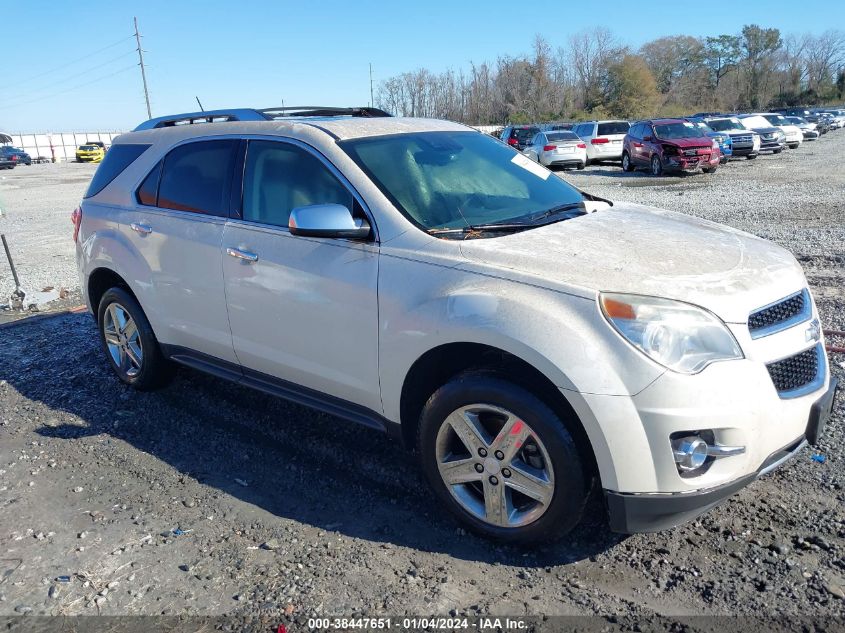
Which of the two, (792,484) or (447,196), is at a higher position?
(447,196)

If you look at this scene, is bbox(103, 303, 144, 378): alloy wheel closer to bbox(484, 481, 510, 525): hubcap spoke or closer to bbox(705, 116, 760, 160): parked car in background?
bbox(484, 481, 510, 525): hubcap spoke

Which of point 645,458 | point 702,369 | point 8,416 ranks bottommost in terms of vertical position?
point 8,416

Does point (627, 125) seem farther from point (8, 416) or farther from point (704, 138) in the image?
point (8, 416)

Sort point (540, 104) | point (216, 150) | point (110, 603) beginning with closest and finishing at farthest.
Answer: point (110, 603)
point (216, 150)
point (540, 104)

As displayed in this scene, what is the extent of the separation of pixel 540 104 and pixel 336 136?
8459 cm

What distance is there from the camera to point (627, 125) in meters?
28.5

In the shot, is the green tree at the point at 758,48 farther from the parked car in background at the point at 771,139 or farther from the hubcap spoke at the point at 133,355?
the hubcap spoke at the point at 133,355

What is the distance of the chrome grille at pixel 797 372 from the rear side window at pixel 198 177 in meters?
3.12

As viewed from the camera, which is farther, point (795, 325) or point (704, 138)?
point (704, 138)

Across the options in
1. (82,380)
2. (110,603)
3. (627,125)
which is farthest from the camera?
(627,125)

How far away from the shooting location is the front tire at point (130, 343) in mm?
5035

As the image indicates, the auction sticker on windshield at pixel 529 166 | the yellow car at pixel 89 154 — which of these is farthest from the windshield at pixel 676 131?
the yellow car at pixel 89 154

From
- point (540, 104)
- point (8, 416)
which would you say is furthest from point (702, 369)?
point (540, 104)

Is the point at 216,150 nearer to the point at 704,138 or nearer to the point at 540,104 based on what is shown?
the point at 704,138
